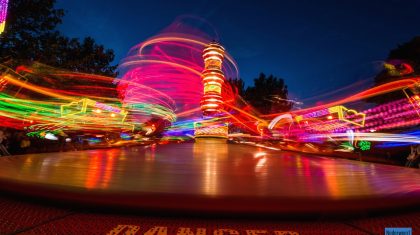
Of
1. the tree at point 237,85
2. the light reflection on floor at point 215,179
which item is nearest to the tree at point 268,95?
the tree at point 237,85

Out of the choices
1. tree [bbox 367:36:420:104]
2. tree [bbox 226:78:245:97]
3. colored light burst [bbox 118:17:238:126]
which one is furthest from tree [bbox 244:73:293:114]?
colored light burst [bbox 118:17:238:126]

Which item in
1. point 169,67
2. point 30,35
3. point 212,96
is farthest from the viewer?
point 169,67

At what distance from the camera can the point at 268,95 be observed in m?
42.3

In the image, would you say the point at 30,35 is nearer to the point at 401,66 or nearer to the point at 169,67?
the point at 169,67

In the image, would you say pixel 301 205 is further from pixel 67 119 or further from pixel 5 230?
pixel 67 119

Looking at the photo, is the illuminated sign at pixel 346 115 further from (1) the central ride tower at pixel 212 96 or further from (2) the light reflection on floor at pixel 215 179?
(2) the light reflection on floor at pixel 215 179

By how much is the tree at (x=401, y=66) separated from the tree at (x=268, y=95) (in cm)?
2018

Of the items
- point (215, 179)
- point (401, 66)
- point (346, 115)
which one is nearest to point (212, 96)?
point (215, 179)

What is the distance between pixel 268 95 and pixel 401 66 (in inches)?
988

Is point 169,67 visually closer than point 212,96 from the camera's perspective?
No

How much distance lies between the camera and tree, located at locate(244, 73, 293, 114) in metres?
41.5

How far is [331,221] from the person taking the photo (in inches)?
65.3

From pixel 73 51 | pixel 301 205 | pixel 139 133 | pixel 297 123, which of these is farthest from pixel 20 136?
pixel 297 123

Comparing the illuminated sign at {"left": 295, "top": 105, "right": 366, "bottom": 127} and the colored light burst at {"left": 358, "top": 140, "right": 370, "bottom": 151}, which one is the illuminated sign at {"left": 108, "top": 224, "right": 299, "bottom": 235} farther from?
the illuminated sign at {"left": 295, "top": 105, "right": 366, "bottom": 127}
